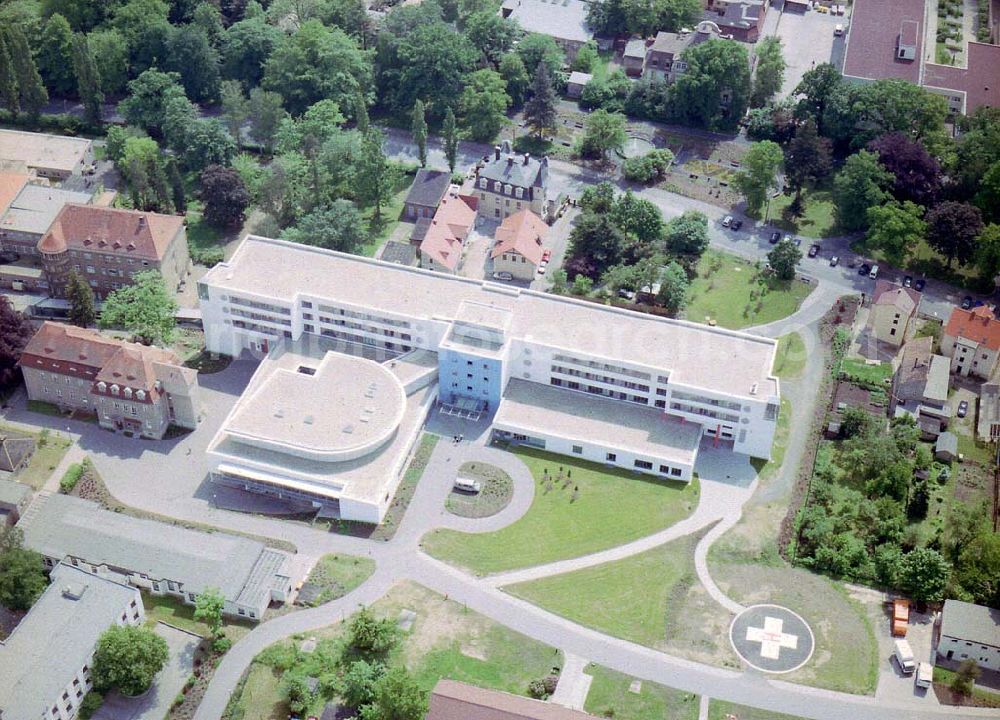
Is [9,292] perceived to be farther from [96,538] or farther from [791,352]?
[791,352]

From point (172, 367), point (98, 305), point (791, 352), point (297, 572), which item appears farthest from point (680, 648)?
point (98, 305)

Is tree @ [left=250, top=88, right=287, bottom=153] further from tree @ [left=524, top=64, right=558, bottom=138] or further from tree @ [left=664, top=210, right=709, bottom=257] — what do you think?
tree @ [left=664, top=210, right=709, bottom=257]

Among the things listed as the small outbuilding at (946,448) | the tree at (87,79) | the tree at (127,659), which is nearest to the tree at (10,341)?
the tree at (127,659)

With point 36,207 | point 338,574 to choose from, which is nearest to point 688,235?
point 338,574

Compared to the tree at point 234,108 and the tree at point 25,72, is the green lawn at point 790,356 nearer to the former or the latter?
the tree at point 234,108

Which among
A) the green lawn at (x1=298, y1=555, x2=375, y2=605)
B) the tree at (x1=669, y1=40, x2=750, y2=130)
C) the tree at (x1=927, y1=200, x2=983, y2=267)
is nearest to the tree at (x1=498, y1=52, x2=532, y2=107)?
the tree at (x1=669, y1=40, x2=750, y2=130)

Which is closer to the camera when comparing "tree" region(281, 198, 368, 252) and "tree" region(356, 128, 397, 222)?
"tree" region(281, 198, 368, 252)
